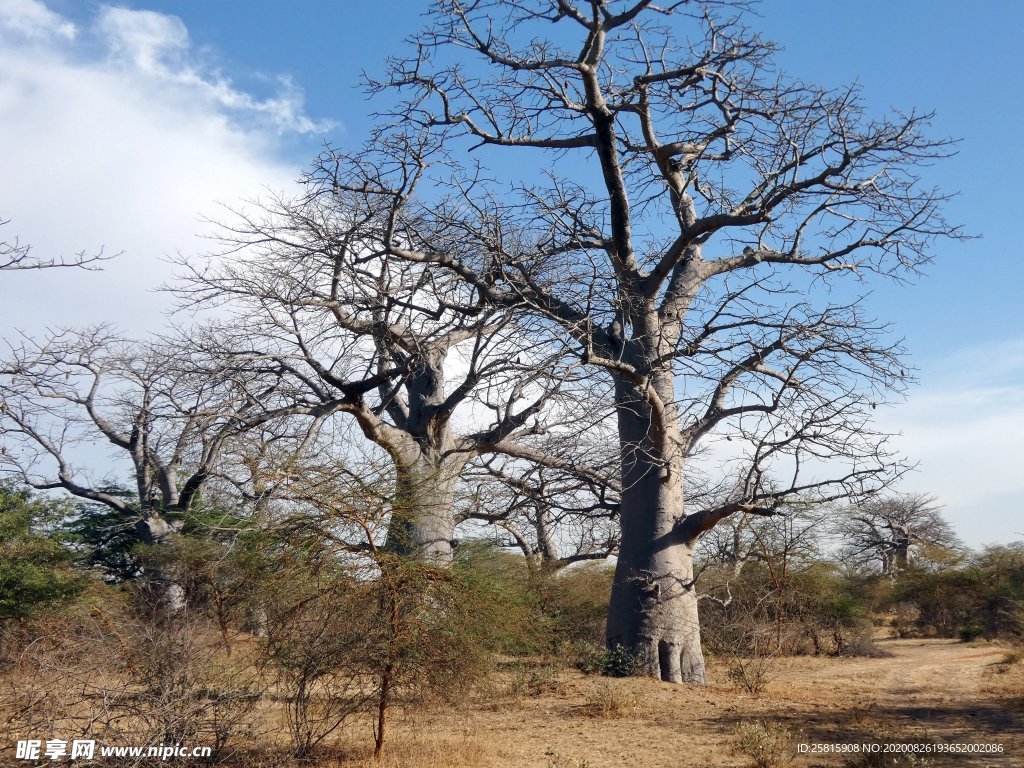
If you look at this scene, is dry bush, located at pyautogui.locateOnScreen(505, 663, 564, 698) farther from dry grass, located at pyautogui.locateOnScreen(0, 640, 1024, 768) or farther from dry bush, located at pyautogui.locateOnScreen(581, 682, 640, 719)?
dry bush, located at pyautogui.locateOnScreen(581, 682, 640, 719)

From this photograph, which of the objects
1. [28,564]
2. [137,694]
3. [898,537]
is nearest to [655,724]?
[137,694]

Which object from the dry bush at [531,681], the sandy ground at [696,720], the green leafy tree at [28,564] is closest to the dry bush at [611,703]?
the sandy ground at [696,720]

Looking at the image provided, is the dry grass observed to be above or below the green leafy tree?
below

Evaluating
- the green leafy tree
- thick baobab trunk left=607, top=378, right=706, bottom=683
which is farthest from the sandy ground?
the green leafy tree

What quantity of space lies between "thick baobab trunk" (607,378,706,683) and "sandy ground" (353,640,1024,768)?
44cm

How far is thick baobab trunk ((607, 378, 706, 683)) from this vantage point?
7.94m

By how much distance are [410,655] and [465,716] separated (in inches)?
52.5

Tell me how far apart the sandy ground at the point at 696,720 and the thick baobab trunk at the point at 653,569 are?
17.5 inches

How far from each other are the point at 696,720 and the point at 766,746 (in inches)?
59.9

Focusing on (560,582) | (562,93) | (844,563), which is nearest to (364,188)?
(562,93)

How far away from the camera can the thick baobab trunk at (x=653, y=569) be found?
794 centimetres

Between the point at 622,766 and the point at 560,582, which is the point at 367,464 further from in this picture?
the point at 560,582

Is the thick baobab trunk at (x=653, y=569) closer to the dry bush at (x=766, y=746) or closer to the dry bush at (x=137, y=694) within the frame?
the dry bush at (x=766, y=746)

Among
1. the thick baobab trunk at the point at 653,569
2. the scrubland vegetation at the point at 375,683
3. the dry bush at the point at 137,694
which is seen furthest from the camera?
the thick baobab trunk at the point at 653,569
